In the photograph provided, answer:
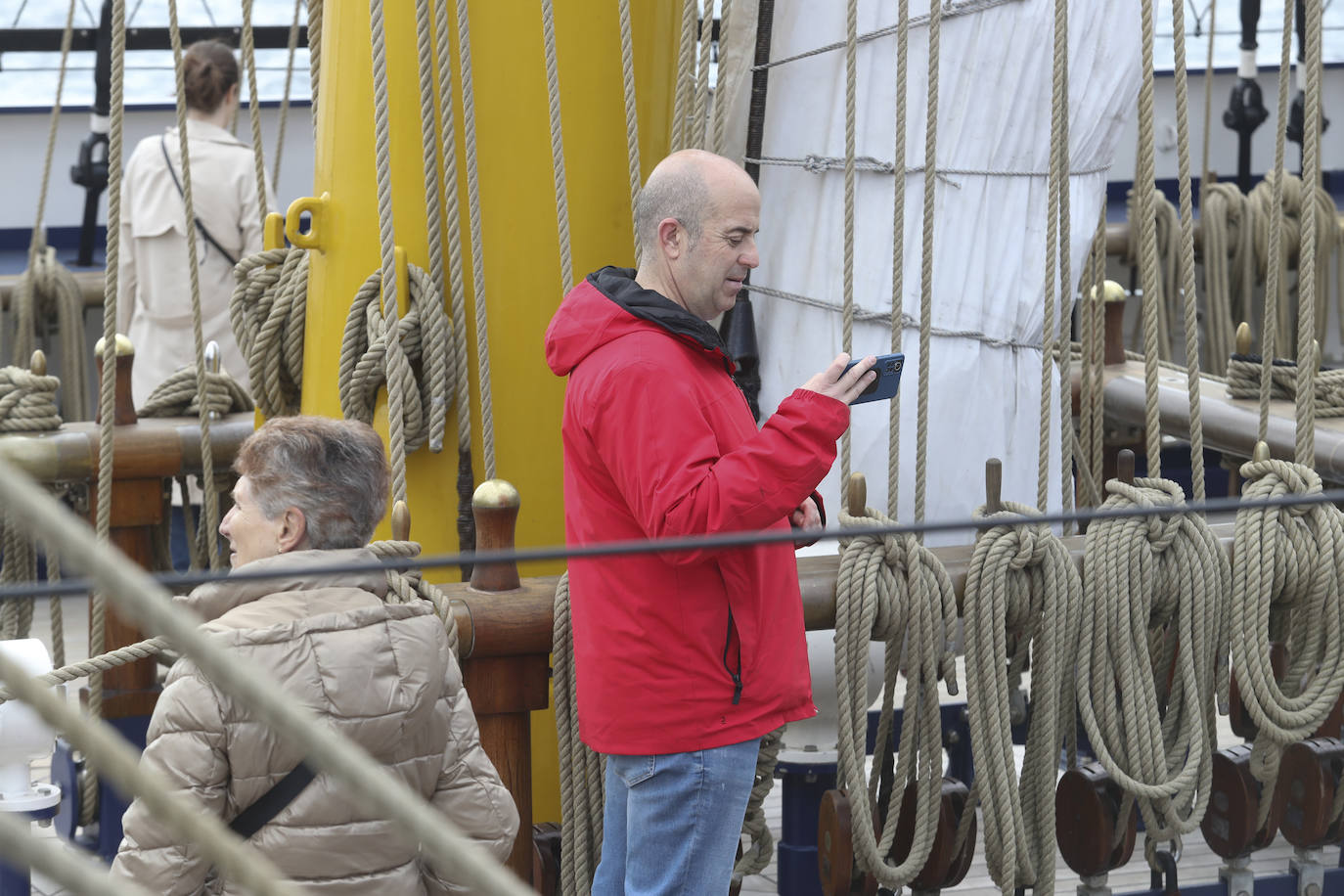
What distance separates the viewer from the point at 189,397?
128 inches

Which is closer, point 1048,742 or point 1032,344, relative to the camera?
point 1048,742

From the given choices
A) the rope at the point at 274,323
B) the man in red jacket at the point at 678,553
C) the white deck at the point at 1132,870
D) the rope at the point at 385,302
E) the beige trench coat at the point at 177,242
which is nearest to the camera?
the man in red jacket at the point at 678,553

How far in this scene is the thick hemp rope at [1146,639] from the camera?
2316 millimetres

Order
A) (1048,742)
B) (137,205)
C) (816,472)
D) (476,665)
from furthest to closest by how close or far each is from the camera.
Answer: (137,205), (1048,742), (476,665), (816,472)

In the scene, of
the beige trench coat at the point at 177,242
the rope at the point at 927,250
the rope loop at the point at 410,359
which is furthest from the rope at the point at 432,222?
the beige trench coat at the point at 177,242

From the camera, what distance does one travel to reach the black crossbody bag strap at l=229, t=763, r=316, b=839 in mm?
1558

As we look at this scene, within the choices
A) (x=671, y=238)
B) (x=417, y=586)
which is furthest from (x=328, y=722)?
(x=671, y=238)

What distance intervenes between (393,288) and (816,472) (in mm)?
930

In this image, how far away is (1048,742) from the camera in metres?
2.35

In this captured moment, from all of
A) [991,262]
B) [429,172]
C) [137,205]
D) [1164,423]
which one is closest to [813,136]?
[991,262]

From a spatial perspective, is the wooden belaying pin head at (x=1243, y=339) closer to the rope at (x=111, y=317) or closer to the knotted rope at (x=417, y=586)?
the knotted rope at (x=417, y=586)

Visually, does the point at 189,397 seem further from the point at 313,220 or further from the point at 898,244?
the point at 898,244

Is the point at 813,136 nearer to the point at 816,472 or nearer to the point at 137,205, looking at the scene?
the point at 816,472

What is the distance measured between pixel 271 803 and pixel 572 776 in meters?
0.72
